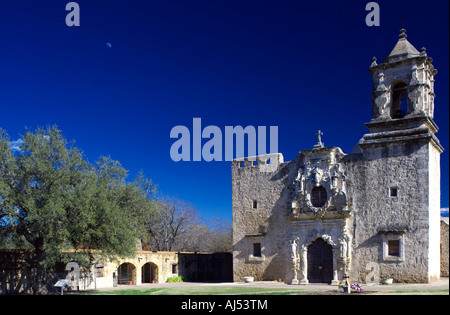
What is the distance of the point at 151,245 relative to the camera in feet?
163

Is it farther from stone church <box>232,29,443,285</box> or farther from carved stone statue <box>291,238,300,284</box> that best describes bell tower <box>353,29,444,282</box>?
carved stone statue <box>291,238,300,284</box>

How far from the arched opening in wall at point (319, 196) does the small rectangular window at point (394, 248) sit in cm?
443

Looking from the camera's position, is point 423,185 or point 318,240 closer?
point 423,185

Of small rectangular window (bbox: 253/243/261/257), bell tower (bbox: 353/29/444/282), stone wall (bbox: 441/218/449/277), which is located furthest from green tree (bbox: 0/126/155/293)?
stone wall (bbox: 441/218/449/277)

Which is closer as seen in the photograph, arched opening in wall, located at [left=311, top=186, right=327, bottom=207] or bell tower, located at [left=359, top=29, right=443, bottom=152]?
bell tower, located at [left=359, top=29, right=443, bottom=152]

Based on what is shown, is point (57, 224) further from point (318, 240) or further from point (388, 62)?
point (388, 62)

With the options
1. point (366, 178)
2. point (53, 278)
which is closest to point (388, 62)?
point (366, 178)

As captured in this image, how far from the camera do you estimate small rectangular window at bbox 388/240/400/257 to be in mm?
26630

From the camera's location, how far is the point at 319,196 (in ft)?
96.2

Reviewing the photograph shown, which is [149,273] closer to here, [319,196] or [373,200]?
[319,196]

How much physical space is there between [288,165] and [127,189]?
10345 mm

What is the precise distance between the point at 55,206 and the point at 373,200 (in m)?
→ 17.1

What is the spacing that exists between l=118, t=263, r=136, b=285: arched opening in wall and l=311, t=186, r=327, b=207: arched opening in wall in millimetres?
12788

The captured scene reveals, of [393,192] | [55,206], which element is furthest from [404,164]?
[55,206]
